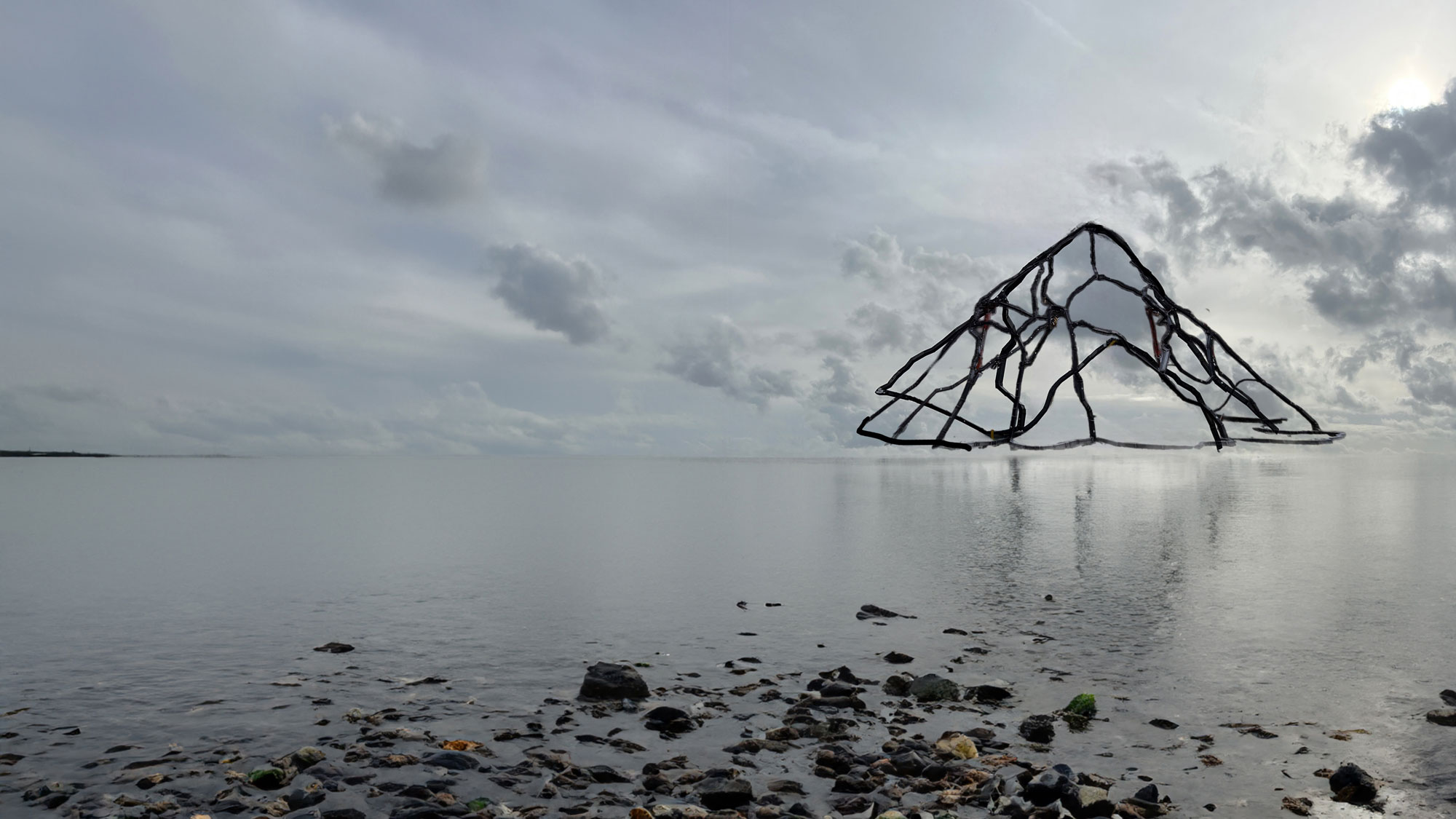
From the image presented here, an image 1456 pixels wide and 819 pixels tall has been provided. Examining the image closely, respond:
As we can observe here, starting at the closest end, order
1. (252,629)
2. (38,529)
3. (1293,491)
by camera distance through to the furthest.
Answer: (252,629)
(38,529)
(1293,491)

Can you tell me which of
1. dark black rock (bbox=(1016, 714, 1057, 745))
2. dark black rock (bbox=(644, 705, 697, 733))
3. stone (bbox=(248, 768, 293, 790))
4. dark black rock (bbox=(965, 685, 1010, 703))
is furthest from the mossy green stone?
stone (bbox=(248, 768, 293, 790))

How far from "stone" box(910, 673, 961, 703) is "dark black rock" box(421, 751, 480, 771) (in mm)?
6016

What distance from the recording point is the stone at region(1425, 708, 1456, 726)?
10.9 metres

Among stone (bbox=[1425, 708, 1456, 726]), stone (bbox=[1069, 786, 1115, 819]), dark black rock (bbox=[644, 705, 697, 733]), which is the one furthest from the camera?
stone (bbox=[1425, 708, 1456, 726])

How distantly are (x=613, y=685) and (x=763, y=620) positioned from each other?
6.77m

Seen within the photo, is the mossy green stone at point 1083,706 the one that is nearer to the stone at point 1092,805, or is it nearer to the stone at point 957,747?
the stone at point 957,747

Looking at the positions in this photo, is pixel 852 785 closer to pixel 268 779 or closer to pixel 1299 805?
pixel 1299 805

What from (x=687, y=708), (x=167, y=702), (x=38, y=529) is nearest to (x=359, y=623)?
(x=167, y=702)

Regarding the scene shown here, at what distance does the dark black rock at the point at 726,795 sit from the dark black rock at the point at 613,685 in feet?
12.6

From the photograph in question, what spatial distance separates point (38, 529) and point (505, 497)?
40.9m

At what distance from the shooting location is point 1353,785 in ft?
27.8

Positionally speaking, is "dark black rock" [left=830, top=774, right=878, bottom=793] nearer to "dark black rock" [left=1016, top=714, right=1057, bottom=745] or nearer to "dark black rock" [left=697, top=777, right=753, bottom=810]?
"dark black rock" [left=697, top=777, right=753, bottom=810]

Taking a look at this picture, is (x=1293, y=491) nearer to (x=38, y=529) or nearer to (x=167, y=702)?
(x=167, y=702)

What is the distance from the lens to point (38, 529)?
151 ft
